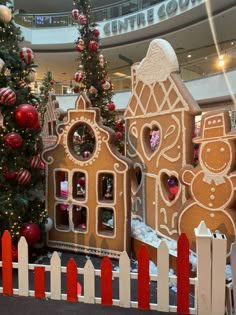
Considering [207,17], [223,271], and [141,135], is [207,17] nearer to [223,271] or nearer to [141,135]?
[141,135]

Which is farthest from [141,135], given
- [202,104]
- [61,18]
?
[61,18]

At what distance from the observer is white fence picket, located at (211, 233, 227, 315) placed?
5.90 feet

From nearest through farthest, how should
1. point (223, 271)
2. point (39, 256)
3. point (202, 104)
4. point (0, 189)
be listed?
point (223, 271), point (0, 189), point (39, 256), point (202, 104)

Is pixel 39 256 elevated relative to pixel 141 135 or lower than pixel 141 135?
lower

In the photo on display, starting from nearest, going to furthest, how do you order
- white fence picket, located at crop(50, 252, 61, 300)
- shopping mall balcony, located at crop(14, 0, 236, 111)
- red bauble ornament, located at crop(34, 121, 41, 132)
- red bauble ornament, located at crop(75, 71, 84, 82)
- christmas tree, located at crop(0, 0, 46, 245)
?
white fence picket, located at crop(50, 252, 61, 300), christmas tree, located at crop(0, 0, 46, 245), red bauble ornament, located at crop(34, 121, 41, 132), red bauble ornament, located at crop(75, 71, 84, 82), shopping mall balcony, located at crop(14, 0, 236, 111)

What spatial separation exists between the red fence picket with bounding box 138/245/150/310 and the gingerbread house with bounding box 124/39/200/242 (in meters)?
0.91

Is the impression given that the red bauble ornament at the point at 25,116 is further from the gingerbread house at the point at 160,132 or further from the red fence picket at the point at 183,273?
the red fence picket at the point at 183,273

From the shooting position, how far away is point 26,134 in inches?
124

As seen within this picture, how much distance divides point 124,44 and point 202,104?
5.28 m

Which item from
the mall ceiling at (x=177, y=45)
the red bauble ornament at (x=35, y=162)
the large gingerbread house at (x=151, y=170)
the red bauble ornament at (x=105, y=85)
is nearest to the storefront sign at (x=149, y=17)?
the mall ceiling at (x=177, y=45)

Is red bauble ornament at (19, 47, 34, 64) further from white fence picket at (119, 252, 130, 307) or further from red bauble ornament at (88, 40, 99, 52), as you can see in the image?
red bauble ornament at (88, 40, 99, 52)

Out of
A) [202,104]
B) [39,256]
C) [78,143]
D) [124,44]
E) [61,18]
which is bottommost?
[39,256]

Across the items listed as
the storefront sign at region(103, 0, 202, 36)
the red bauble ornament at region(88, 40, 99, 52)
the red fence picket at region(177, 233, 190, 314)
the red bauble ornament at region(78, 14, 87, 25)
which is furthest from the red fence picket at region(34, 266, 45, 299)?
the storefront sign at region(103, 0, 202, 36)

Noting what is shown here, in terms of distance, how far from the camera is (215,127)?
96.0 inches
